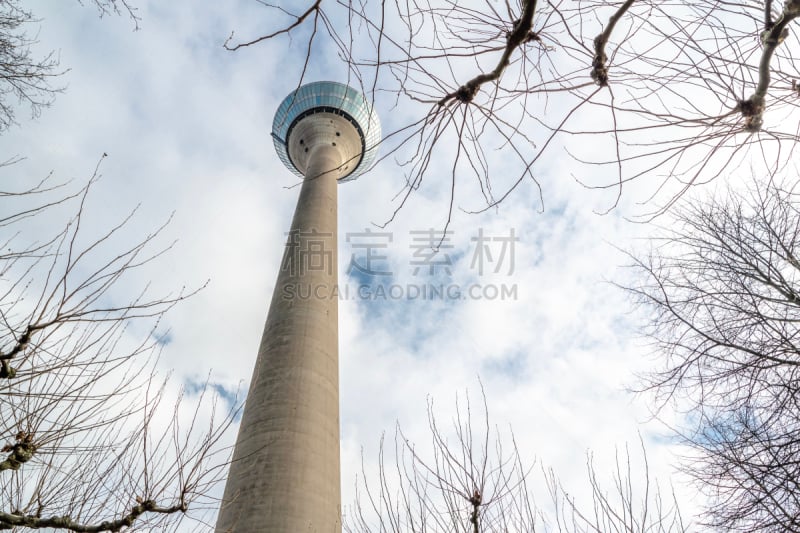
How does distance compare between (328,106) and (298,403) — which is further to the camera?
(328,106)

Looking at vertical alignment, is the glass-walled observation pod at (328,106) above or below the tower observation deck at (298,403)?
above

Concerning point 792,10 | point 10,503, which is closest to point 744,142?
point 792,10

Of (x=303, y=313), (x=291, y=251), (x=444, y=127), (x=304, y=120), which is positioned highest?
(x=304, y=120)

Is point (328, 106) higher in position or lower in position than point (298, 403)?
higher

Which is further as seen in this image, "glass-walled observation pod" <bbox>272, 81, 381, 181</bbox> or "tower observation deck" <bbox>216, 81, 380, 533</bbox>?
"glass-walled observation pod" <bbox>272, 81, 381, 181</bbox>

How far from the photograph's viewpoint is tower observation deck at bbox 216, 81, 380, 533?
305 inches

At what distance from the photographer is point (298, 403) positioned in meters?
9.12

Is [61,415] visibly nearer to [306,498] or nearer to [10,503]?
[10,503]

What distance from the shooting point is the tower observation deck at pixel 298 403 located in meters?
7.75

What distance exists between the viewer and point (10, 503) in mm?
3773

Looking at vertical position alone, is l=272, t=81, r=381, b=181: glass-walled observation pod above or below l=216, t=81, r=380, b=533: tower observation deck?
above

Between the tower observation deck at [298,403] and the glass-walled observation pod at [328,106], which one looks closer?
the tower observation deck at [298,403]

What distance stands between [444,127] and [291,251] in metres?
11.5

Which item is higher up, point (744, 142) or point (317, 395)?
point (317, 395)
